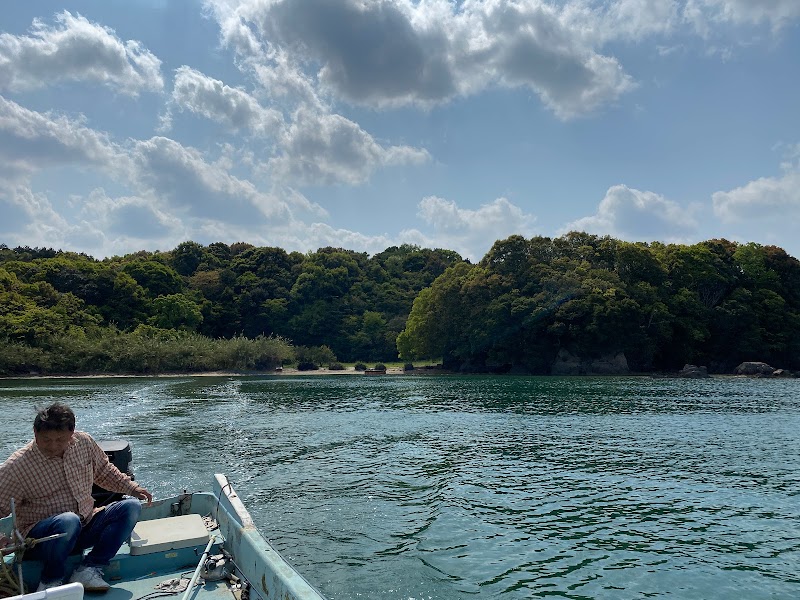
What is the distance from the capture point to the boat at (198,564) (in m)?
5.79

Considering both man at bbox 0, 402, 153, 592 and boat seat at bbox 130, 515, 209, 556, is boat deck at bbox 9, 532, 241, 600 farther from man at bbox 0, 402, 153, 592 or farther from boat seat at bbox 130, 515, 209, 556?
man at bbox 0, 402, 153, 592

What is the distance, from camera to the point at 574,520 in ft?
43.4

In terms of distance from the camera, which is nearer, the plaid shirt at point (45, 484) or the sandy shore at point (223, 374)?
the plaid shirt at point (45, 484)

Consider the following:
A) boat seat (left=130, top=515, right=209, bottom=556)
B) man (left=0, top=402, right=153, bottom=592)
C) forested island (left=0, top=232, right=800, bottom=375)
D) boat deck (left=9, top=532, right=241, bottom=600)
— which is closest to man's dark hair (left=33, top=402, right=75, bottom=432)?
man (left=0, top=402, right=153, bottom=592)

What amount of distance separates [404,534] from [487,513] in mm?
2368

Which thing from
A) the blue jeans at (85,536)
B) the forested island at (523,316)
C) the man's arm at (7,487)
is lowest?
the blue jeans at (85,536)

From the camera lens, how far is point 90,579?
604 centimetres

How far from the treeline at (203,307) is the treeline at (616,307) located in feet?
78.3

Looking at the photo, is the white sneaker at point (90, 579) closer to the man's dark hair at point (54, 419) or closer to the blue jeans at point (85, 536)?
the blue jeans at point (85, 536)

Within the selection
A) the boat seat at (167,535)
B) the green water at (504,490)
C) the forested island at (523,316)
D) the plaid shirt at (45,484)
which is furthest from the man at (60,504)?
the forested island at (523,316)

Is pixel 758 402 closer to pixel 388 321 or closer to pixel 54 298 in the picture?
pixel 388 321

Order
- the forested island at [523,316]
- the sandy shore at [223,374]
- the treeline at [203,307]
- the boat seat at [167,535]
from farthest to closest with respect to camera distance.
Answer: the treeline at [203,307] < the forested island at [523,316] < the sandy shore at [223,374] < the boat seat at [167,535]

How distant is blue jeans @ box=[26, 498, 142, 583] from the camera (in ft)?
19.7

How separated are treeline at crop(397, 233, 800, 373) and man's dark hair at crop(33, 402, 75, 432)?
7001 centimetres
